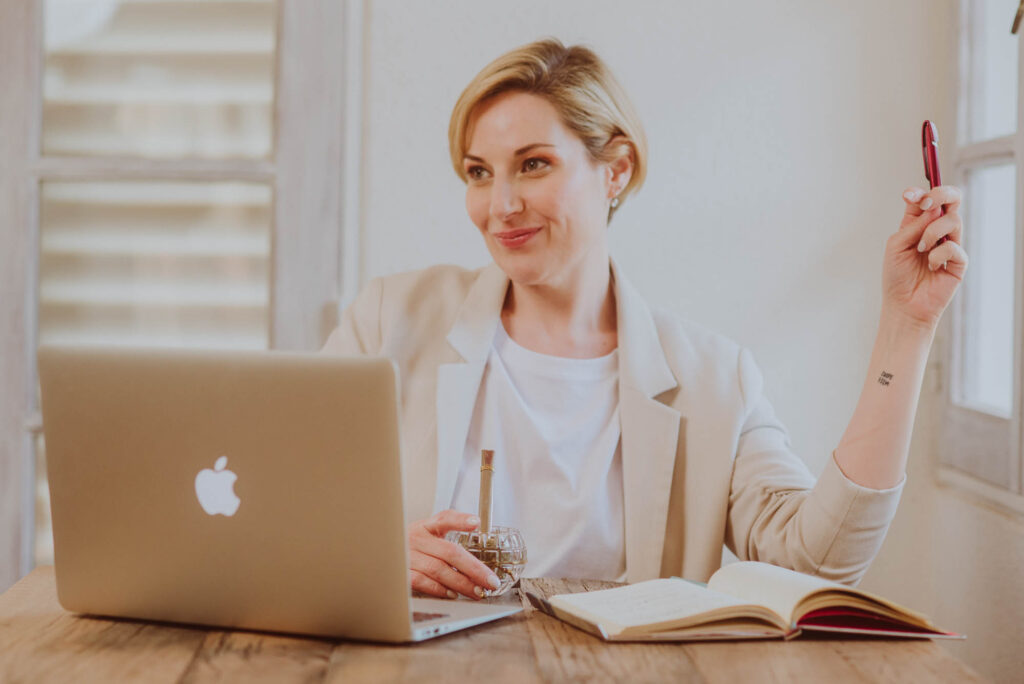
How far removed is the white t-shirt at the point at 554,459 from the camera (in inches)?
67.5

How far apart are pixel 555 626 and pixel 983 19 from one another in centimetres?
165

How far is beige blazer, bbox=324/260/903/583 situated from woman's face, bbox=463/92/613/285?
0.11m

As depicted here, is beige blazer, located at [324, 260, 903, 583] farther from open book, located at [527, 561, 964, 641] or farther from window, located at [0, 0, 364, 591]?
window, located at [0, 0, 364, 591]

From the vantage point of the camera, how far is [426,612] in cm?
111

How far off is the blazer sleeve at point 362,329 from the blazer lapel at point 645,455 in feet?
1.50

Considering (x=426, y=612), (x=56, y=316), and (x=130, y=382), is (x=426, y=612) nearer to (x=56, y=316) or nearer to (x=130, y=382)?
(x=130, y=382)

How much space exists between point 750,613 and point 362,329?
39.6 inches

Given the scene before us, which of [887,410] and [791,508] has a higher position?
[887,410]

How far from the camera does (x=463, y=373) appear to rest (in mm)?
1775

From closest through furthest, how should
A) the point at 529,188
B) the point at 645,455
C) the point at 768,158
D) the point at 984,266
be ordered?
the point at 645,455
the point at 529,188
the point at 984,266
the point at 768,158

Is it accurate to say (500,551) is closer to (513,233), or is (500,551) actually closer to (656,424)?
(656,424)

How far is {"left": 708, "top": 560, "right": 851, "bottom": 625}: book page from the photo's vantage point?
108 cm

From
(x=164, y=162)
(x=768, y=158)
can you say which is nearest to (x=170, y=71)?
(x=164, y=162)

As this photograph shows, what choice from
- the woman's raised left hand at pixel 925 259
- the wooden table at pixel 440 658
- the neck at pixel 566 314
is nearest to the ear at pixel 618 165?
the neck at pixel 566 314
